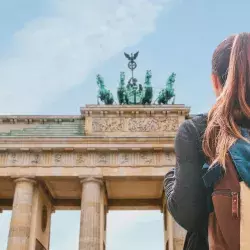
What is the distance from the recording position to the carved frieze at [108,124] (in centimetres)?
2997

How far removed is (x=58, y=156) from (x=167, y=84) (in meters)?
10.1

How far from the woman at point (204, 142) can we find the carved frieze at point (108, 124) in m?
27.6

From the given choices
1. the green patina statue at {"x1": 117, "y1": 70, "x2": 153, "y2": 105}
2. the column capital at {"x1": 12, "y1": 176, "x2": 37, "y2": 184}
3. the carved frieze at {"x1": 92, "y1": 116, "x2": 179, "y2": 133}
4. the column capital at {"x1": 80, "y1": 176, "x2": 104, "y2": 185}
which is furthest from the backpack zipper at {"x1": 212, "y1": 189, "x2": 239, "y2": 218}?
the green patina statue at {"x1": 117, "y1": 70, "x2": 153, "y2": 105}

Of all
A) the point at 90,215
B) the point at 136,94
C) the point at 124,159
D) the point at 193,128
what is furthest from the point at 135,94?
the point at 193,128

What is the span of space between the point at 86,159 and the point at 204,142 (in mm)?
26756

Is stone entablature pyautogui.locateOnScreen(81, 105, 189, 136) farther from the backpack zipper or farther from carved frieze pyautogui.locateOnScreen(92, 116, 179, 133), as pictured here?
the backpack zipper

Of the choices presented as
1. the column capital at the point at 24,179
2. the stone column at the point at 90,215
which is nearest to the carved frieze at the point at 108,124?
the stone column at the point at 90,215

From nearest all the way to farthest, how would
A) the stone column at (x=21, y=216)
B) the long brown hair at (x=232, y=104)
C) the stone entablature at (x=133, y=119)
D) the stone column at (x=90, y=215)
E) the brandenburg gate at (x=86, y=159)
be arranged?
1. the long brown hair at (x=232, y=104)
2. the stone column at (x=21, y=216)
3. the stone column at (x=90, y=215)
4. the brandenburg gate at (x=86, y=159)
5. the stone entablature at (x=133, y=119)

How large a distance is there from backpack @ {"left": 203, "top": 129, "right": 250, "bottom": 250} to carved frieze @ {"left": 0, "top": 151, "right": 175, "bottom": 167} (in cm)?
2649

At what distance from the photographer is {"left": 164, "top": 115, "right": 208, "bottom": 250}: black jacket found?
86.2 inches

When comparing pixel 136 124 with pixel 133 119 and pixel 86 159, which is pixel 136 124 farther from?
pixel 86 159

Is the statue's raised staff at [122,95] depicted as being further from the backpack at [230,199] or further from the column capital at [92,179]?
the backpack at [230,199]

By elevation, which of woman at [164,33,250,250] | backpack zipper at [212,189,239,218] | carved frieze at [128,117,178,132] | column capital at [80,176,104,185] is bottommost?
backpack zipper at [212,189,239,218]

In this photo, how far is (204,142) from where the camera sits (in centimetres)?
220
